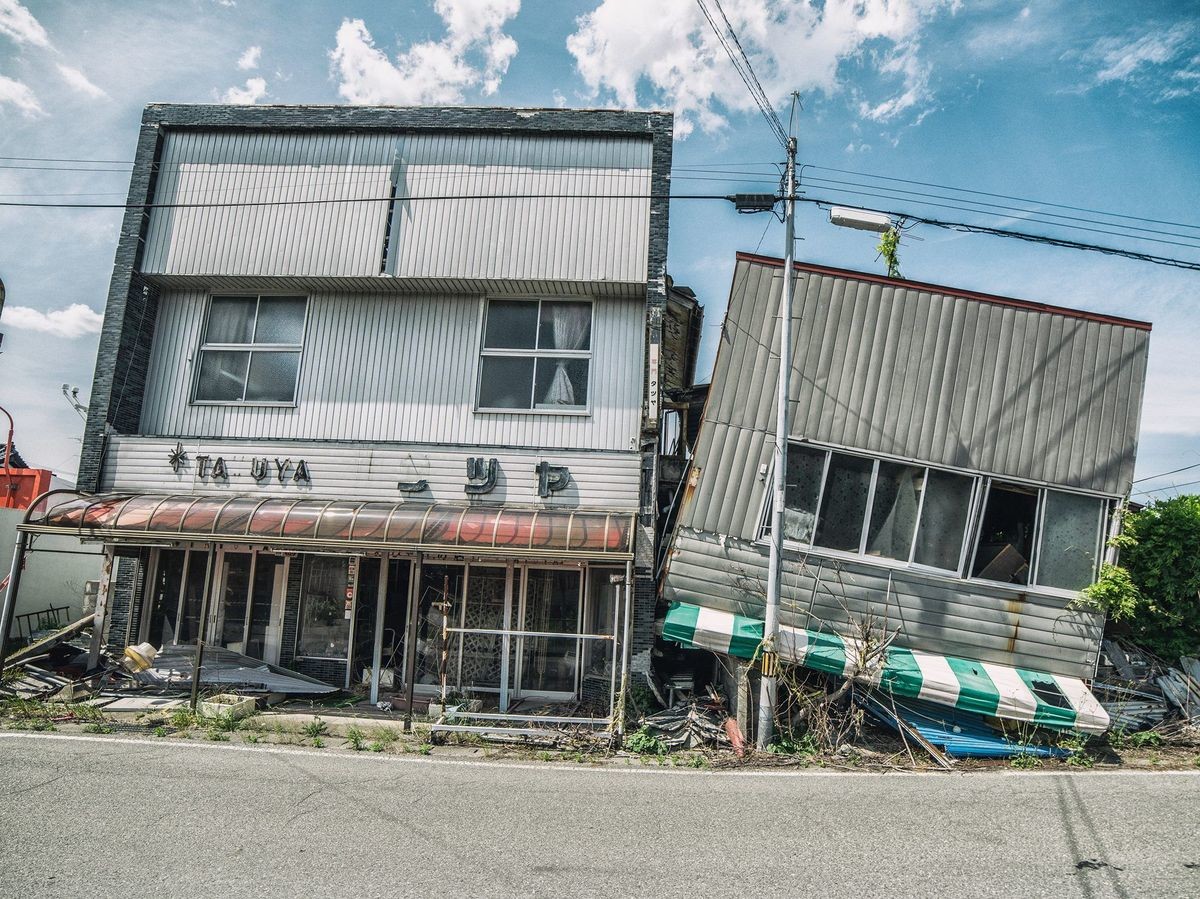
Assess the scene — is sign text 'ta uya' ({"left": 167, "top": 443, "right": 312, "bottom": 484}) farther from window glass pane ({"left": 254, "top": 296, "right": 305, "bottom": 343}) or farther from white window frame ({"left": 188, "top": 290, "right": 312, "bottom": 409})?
window glass pane ({"left": 254, "top": 296, "right": 305, "bottom": 343})

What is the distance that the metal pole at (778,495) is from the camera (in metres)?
8.94

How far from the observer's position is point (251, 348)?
12289 mm

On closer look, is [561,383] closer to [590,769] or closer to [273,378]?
[273,378]

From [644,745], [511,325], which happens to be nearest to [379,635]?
[644,745]

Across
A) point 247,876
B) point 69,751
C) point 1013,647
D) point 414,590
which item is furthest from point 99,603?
point 1013,647

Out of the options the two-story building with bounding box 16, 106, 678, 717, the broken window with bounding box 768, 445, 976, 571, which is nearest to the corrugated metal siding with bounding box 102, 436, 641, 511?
the two-story building with bounding box 16, 106, 678, 717

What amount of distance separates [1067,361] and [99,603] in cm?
1587

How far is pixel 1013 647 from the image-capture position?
9.88m

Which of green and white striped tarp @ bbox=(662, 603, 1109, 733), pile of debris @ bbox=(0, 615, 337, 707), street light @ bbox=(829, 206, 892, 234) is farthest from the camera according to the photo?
pile of debris @ bbox=(0, 615, 337, 707)

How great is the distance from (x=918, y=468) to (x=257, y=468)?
10418mm

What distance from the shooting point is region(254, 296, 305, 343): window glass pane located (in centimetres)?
1233

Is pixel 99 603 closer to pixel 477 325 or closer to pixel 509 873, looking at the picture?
pixel 477 325

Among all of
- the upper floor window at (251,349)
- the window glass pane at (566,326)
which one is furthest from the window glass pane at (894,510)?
the upper floor window at (251,349)

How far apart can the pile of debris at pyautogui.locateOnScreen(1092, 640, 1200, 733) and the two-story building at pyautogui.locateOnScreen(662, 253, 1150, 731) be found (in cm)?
66
